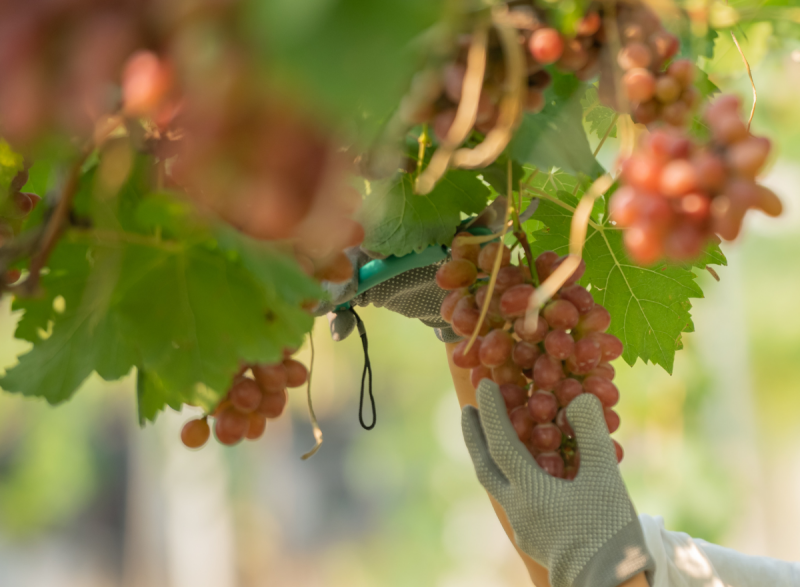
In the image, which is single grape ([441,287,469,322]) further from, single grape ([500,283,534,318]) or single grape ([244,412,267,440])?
single grape ([244,412,267,440])

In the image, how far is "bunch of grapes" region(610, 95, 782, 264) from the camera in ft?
0.65

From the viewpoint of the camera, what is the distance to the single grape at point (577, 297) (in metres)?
0.47

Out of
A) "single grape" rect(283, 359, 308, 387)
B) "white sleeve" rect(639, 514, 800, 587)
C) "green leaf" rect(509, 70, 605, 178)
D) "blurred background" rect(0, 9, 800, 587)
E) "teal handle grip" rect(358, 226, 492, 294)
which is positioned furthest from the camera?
"blurred background" rect(0, 9, 800, 587)

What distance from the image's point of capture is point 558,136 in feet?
1.11

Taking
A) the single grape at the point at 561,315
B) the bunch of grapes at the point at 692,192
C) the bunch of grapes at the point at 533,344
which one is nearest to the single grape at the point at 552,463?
the bunch of grapes at the point at 533,344

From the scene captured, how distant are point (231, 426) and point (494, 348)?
180 mm

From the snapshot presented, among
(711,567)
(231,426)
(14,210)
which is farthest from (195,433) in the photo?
(711,567)

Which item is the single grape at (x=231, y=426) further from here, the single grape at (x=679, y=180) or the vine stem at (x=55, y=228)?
the single grape at (x=679, y=180)

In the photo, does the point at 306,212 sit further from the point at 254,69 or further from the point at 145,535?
the point at 145,535

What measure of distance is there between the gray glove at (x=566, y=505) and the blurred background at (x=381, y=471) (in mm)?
4032

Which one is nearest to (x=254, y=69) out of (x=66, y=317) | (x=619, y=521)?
(x=66, y=317)

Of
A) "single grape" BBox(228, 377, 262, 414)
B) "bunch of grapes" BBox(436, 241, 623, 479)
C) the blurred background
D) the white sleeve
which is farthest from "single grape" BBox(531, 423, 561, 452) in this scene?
the blurred background

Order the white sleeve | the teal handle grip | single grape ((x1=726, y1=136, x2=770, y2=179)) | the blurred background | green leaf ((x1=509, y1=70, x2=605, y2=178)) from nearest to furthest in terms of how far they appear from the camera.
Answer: single grape ((x1=726, y1=136, x2=770, y2=179))
green leaf ((x1=509, y1=70, x2=605, y2=178))
the teal handle grip
the white sleeve
the blurred background

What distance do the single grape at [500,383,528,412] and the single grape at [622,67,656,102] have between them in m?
0.25
